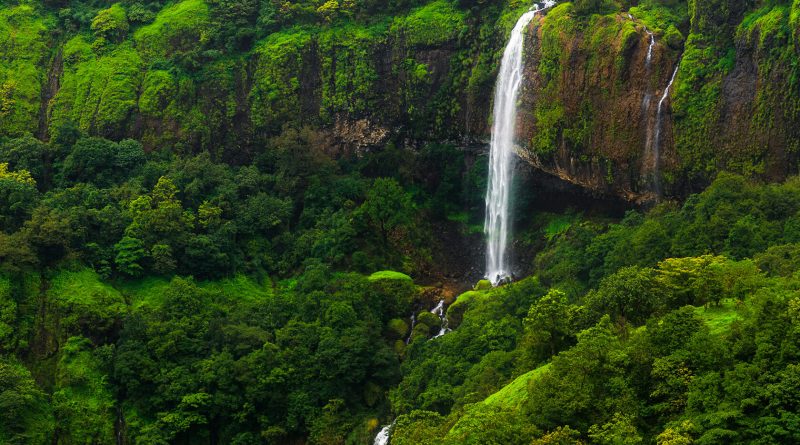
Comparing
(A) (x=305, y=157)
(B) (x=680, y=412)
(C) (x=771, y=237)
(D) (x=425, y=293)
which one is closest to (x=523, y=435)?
(B) (x=680, y=412)

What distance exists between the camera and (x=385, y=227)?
107ft

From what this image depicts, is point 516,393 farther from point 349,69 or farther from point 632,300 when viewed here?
point 349,69

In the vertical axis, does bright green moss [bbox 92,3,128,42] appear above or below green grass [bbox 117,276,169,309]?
above

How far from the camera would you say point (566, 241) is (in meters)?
29.4

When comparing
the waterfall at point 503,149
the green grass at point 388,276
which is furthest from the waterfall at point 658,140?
the green grass at point 388,276

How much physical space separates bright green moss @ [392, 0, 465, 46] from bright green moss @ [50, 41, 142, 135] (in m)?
11.1

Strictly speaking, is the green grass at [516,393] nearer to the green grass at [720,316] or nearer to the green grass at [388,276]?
the green grass at [720,316]

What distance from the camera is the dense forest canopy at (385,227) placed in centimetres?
1580

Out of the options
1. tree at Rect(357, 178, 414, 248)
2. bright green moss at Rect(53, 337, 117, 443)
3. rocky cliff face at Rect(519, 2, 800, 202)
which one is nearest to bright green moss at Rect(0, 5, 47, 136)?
bright green moss at Rect(53, 337, 117, 443)

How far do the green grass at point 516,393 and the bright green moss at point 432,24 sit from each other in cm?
2036

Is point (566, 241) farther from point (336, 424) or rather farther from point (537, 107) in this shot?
point (336, 424)

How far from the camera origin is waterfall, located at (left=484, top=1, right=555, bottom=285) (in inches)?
1308

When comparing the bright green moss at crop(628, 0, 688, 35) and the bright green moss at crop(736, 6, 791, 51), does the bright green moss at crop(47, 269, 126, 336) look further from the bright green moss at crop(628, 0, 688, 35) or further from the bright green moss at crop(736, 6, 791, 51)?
the bright green moss at crop(736, 6, 791, 51)

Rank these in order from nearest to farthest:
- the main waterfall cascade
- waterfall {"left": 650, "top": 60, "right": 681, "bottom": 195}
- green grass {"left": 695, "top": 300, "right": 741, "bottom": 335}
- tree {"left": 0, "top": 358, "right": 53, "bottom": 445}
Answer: green grass {"left": 695, "top": 300, "right": 741, "bottom": 335}, tree {"left": 0, "top": 358, "right": 53, "bottom": 445}, waterfall {"left": 650, "top": 60, "right": 681, "bottom": 195}, the main waterfall cascade
